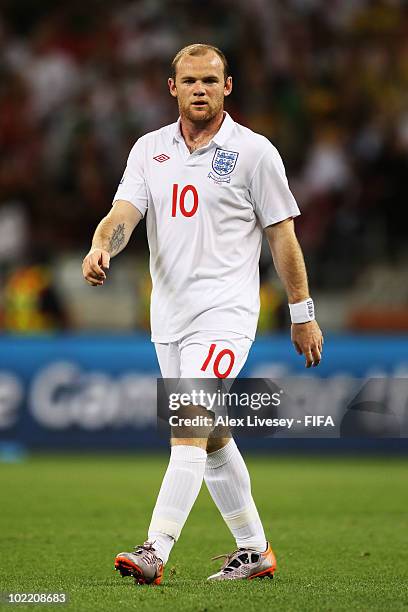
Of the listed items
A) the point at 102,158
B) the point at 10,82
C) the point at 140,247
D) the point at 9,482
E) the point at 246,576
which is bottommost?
the point at 9,482

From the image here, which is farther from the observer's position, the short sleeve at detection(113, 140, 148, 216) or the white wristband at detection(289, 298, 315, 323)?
the short sleeve at detection(113, 140, 148, 216)

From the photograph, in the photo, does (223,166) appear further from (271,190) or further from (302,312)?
(302,312)

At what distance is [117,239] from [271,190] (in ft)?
2.08

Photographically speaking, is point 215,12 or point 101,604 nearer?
point 101,604

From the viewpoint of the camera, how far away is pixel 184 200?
482 cm

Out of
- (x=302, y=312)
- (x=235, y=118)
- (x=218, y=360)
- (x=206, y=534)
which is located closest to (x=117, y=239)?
(x=218, y=360)

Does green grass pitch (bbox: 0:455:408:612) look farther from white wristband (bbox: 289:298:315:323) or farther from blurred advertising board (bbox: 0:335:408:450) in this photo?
white wristband (bbox: 289:298:315:323)

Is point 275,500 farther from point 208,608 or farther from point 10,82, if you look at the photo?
point 10,82

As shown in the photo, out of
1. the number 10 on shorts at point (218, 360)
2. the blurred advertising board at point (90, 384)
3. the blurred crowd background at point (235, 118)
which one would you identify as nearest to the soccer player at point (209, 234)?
the number 10 on shorts at point (218, 360)

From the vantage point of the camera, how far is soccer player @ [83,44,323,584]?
A: 4.80m

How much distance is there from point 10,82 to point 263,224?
35.5 ft

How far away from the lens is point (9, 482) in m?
9.33

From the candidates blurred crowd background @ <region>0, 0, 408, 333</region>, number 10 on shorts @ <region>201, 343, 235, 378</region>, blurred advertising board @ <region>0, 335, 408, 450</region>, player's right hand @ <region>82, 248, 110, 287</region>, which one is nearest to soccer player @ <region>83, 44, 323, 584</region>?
number 10 on shorts @ <region>201, 343, 235, 378</region>

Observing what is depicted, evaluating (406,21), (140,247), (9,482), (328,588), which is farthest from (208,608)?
(406,21)
